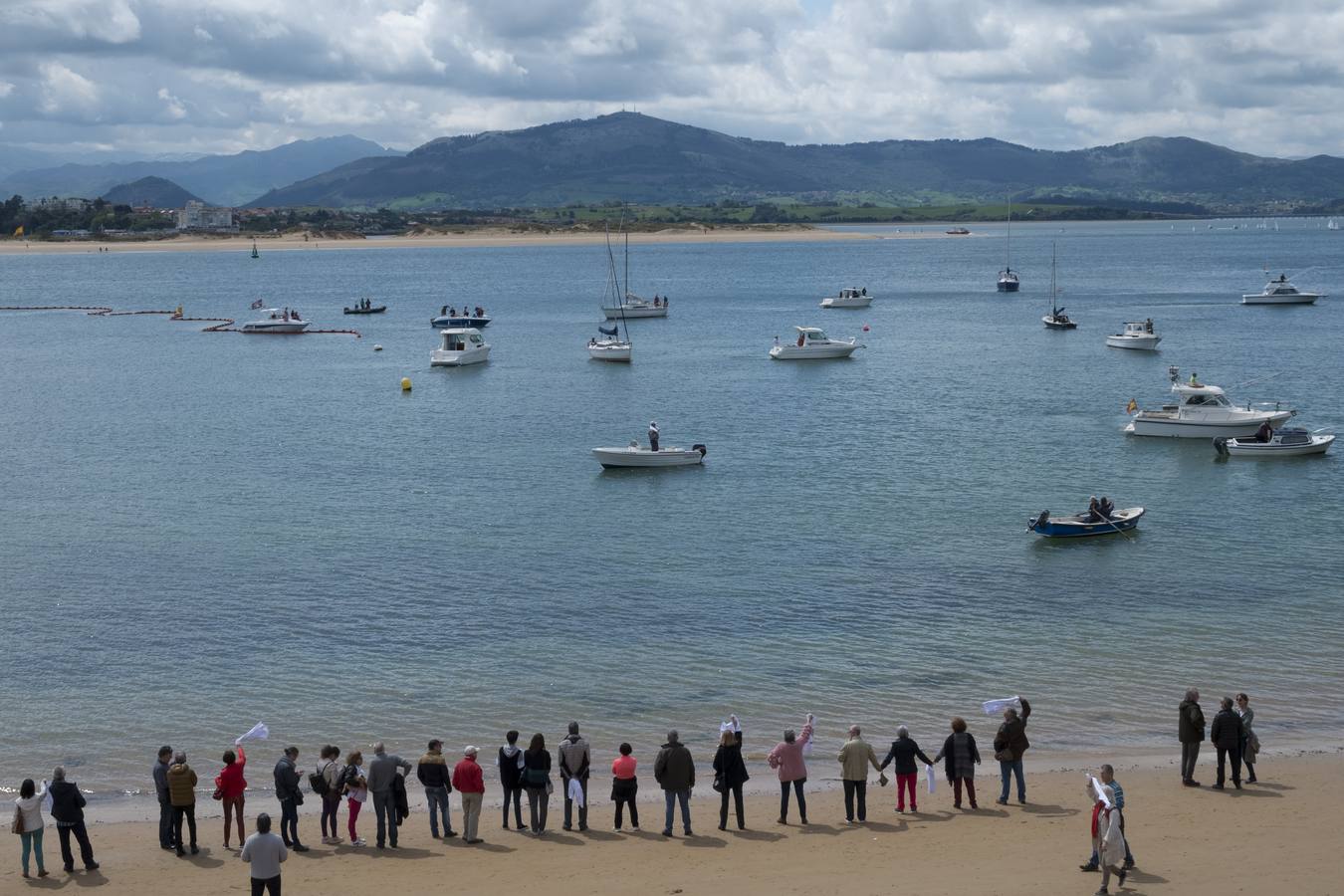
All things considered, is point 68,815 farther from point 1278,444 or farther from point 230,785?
point 1278,444

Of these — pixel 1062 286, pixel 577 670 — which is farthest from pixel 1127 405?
pixel 1062 286

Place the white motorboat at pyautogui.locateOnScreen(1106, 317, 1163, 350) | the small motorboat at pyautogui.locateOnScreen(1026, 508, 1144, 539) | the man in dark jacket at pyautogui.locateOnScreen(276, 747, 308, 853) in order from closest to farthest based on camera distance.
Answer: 1. the man in dark jacket at pyautogui.locateOnScreen(276, 747, 308, 853)
2. the small motorboat at pyautogui.locateOnScreen(1026, 508, 1144, 539)
3. the white motorboat at pyautogui.locateOnScreen(1106, 317, 1163, 350)

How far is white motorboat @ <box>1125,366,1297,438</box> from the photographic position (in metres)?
52.2

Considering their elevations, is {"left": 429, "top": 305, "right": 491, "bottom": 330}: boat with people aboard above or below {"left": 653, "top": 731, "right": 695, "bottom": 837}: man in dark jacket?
above

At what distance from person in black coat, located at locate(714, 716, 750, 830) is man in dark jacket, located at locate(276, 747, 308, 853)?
5475 millimetres

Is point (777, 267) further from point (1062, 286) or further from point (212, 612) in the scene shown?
point (212, 612)

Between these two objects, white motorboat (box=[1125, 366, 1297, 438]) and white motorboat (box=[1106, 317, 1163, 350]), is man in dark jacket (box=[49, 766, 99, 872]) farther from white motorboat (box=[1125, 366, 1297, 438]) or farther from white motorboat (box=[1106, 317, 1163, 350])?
white motorboat (box=[1106, 317, 1163, 350])

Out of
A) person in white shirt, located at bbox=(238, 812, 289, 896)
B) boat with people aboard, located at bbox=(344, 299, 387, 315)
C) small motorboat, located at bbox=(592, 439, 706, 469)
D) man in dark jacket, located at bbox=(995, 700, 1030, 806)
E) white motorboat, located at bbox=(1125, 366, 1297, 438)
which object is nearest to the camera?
person in white shirt, located at bbox=(238, 812, 289, 896)

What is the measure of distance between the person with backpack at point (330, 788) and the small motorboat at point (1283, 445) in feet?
127

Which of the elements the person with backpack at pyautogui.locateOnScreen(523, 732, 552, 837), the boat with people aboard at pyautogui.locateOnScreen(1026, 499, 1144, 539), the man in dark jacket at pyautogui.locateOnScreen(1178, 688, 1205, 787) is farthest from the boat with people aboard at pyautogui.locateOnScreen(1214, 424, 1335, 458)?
the person with backpack at pyautogui.locateOnScreen(523, 732, 552, 837)

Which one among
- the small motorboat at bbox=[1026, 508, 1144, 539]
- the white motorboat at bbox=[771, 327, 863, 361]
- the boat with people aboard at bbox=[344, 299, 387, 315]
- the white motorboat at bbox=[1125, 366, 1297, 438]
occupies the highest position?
the boat with people aboard at bbox=[344, 299, 387, 315]

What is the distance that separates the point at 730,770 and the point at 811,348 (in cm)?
6240

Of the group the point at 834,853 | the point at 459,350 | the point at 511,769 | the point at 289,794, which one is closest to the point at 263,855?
the point at 289,794

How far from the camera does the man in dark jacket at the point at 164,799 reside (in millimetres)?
18594
